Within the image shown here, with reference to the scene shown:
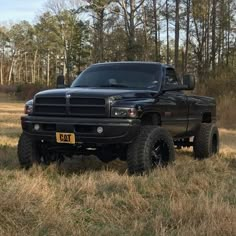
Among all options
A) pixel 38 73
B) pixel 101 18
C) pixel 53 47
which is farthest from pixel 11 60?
pixel 101 18

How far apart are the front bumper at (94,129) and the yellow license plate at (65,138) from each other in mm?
45

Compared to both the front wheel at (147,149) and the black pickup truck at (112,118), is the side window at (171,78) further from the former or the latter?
the front wheel at (147,149)

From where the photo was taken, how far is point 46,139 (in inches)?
313

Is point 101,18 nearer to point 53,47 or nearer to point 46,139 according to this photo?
point 53,47

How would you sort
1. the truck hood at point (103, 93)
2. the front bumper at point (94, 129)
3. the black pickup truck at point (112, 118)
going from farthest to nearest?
the truck hood at point (103, 93) → the black pickup truck at point (112, 118) → the front bumper at point (94, 129)

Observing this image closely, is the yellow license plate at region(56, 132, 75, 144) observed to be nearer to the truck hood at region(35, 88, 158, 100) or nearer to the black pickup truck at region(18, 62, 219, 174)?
the black pickup truck at region(18, 62, 219, 174)

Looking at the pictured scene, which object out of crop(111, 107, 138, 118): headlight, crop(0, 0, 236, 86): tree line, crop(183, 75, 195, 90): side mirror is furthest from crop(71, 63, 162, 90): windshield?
crop(0, 0, 236, 86): tree line

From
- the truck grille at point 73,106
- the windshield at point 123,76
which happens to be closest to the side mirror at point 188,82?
the windshield at point 123,76

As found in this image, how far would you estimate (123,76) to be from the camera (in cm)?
908

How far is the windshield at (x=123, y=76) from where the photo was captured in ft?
29.2

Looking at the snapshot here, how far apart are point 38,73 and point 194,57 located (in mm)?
57590

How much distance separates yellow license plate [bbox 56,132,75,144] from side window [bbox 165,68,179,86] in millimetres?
2260

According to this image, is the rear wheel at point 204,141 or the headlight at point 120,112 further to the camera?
the rear wheel at point 204,141

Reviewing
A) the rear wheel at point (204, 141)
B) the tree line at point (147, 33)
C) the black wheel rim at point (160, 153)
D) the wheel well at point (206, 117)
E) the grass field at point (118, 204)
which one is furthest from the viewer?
the tree line at point (147, 33)
